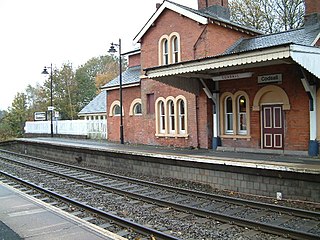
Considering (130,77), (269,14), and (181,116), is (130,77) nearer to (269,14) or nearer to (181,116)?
(181,116)

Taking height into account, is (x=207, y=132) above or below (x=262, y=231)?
above

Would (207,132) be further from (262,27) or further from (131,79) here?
(262,27)

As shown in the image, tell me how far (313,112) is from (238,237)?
9.15 meters

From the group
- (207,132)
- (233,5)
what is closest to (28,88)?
(233,5)

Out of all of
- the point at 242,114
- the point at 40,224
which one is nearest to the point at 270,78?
the point at 242,114

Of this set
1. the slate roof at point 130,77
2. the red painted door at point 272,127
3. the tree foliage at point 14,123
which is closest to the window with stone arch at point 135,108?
the slate roof at point 130,77

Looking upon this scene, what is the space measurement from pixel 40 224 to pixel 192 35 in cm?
1449

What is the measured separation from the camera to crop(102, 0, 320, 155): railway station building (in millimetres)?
14883

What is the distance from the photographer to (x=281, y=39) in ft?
59.9

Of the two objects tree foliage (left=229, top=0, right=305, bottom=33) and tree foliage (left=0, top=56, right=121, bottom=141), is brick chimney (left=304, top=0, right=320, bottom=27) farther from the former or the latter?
tree foliage (left=0, top=56, right=121, bottom=141)

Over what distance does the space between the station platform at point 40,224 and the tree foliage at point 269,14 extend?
30.4 m

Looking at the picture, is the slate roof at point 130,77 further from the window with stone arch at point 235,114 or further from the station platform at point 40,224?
the station platform at point 40,224

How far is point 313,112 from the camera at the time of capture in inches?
587

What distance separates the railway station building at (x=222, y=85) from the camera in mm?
14883
